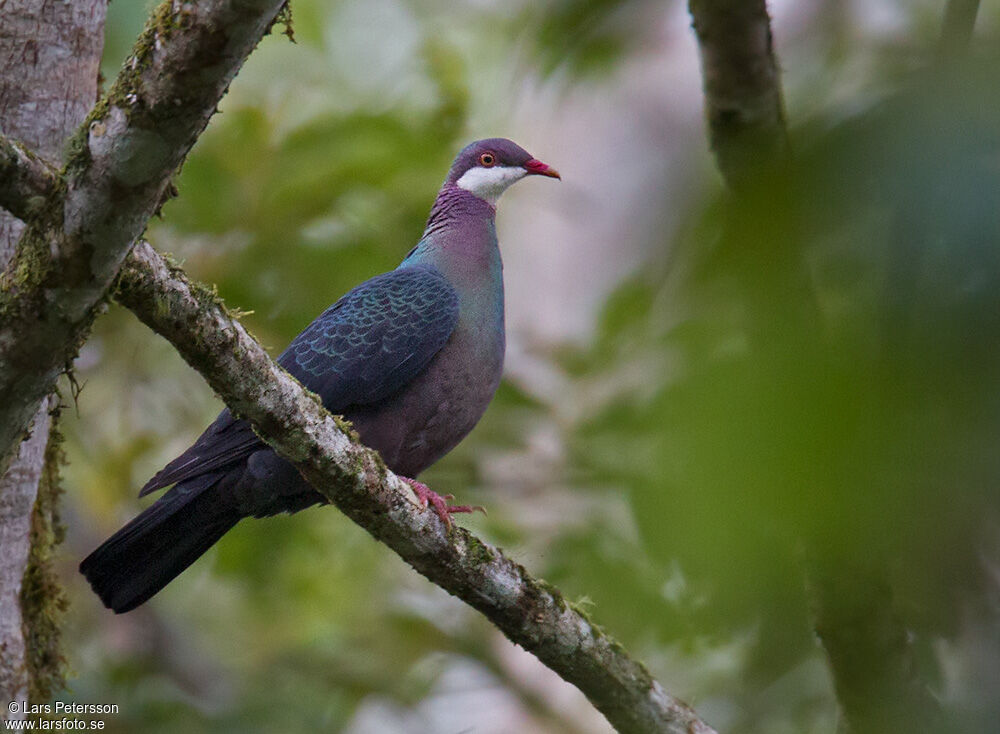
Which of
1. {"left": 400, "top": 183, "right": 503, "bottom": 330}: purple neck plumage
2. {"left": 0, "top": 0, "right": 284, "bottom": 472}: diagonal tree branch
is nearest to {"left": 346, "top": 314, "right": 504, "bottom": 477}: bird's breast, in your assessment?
{"left": 400, "top": 183, "right": 503, "bottom": 330}: purple neck plumage

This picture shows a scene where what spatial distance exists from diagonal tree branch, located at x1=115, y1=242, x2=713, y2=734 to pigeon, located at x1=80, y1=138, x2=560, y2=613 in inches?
7.3

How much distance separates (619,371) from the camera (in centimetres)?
279

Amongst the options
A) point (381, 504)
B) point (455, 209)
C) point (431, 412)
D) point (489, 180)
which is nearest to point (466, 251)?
point (455, 209)

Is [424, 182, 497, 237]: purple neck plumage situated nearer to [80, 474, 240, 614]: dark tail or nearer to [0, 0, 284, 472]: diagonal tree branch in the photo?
[80, 474, 240, 614]: dark tail

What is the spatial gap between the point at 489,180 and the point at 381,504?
2358mm

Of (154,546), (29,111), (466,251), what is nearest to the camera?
A: (29,111)

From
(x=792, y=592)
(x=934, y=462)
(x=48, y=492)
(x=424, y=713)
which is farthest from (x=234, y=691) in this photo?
(x=934, y=462)

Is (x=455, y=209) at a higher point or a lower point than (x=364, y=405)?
higher

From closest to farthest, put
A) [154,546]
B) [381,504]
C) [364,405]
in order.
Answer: [381,504] < [154,546] < [364,405]

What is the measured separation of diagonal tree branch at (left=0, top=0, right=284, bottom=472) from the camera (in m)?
2.16

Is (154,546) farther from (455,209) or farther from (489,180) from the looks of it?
(489,180)

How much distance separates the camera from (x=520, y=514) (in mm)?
6203

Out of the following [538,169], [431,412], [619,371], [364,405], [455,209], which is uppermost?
[538,169]

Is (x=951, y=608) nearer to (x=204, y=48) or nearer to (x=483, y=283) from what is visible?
(x=204, y=48)
